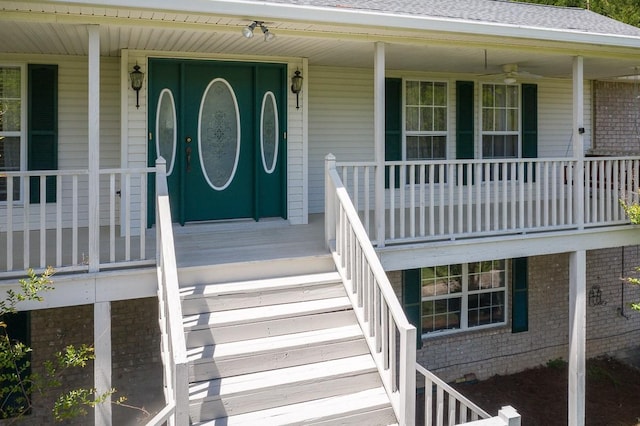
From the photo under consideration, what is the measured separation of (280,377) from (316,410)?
38cm

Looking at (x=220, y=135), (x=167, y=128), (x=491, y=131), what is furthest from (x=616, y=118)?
(x=167, y=128)

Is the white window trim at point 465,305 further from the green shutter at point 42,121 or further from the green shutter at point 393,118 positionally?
the green shutter at point 42,121

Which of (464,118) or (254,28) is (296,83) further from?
(464,118)

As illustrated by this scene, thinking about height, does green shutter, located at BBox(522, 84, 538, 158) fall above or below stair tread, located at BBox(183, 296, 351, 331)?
above

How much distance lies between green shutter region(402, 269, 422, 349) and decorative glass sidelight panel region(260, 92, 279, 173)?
2683 millimetres

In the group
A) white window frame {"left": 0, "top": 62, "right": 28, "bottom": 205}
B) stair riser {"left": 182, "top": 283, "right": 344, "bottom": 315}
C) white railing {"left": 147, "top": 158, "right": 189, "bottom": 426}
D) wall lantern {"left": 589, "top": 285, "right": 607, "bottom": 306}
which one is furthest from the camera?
wall lantern {"left": 589, "top": 285, "right": 607, "bottom": 306}

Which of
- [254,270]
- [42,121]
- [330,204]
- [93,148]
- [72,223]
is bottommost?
[254,270]

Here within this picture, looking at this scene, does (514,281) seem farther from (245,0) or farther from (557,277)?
(245,0)

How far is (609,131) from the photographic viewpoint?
10148 mm

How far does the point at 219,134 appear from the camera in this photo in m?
7.19

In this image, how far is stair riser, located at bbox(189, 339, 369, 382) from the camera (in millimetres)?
4207

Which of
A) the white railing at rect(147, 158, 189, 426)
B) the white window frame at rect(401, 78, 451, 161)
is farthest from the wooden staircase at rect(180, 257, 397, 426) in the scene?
the white window frame at rect(401, 78, 451, 161)

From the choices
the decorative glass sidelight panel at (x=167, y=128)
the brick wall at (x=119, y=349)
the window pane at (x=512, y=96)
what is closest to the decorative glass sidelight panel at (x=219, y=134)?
the decorative glass sidelight panel at (x=167, y=128)

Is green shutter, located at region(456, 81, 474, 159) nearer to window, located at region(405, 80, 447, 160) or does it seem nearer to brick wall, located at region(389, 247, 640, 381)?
window, located at region(405, 80, 447, 160)
